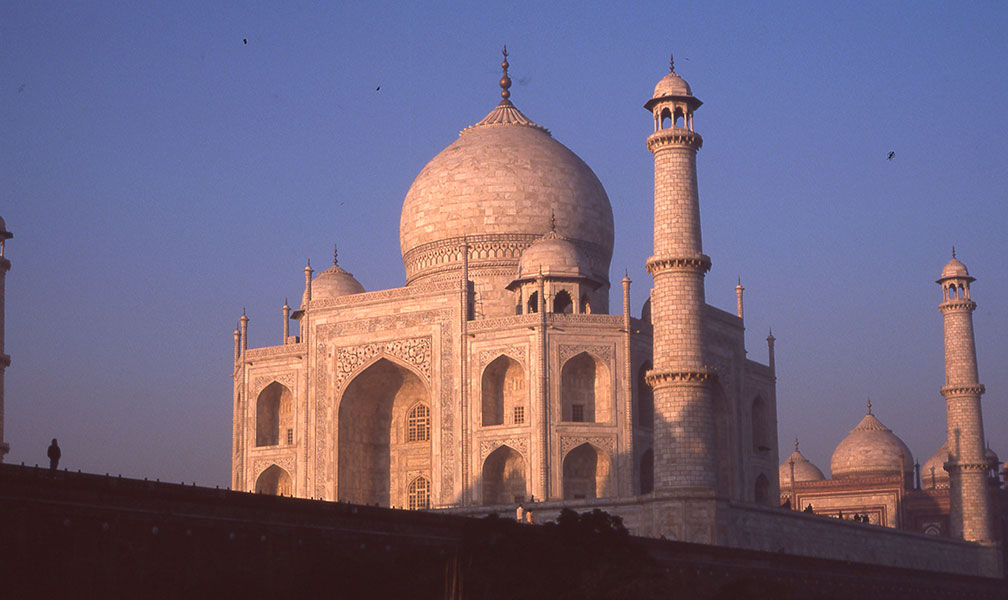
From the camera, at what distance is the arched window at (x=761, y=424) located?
3231cm

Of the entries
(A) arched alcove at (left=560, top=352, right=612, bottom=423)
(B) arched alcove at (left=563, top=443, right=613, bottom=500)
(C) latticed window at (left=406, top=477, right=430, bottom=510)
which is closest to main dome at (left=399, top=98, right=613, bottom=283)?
(A) arched alcove at (left=560, top=352, right=612, bottom=423)

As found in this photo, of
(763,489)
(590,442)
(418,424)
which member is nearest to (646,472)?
(590,442)

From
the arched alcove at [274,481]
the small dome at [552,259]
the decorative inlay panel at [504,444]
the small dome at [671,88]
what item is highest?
the small dome at [671,88]

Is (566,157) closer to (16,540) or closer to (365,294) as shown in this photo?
(365,294)

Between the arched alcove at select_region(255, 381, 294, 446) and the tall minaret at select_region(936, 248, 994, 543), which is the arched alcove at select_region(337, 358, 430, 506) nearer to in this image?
the arched alcove at select_region(255, 381, 294, 446)

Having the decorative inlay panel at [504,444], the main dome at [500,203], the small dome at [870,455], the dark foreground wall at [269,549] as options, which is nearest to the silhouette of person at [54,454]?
the dark foreground wall at [269,549]

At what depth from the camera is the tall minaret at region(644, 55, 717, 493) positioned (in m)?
23.5

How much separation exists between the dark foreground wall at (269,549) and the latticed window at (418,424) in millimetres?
12109

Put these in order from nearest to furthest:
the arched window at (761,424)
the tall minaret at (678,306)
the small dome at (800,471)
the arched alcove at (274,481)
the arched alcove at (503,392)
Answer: the tall minaret at (678,306) < the arched alcove at (503,392) < the arched alcove at (274,481) < the arched window at (761,424) < the small dome at (800,471)

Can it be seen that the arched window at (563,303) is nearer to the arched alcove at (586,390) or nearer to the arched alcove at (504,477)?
the arched alcove at (586,390)

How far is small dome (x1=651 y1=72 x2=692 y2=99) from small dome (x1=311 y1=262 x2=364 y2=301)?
11254 millimetres

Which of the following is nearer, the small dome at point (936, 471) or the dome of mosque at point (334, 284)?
the dome of mosque at point (334, 284)

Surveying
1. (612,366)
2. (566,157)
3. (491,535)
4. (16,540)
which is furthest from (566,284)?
(16,540)

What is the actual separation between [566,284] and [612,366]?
2.43 meters
